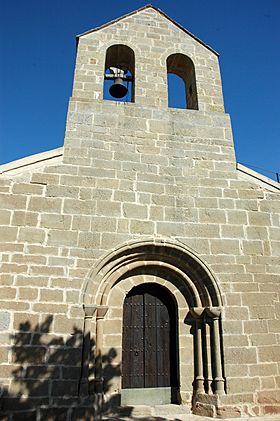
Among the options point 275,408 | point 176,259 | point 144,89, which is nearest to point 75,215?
point 176,259

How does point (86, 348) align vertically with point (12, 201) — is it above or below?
below

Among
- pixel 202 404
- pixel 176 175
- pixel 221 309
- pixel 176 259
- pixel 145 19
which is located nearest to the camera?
pixel 202 404

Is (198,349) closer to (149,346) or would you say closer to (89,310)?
(149,346)

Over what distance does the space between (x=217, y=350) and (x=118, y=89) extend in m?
5.60

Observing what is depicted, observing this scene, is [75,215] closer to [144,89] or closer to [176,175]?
[176,175]

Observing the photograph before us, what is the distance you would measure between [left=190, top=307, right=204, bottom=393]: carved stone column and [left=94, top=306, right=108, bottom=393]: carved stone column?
1461 mm

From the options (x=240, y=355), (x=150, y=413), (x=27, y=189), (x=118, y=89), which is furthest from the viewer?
(x=118, y=89)

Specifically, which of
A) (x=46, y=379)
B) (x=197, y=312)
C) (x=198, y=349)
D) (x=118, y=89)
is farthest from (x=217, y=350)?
(x=118, y=89)

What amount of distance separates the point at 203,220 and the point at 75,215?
2179 millimetres

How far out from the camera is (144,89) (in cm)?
676

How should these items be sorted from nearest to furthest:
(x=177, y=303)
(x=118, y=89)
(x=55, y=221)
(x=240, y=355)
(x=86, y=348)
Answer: (x=86, y=348), (x=240, y=355), (x=55, y=221), (x=177, y=303), (x=118, y=89)

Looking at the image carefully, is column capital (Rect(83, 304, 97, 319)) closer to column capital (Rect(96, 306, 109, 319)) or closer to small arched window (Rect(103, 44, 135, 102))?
column capital (Rect(96, 306, 109, 319))

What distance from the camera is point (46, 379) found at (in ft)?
14.5

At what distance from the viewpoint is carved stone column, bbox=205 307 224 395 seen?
4.82 meters
